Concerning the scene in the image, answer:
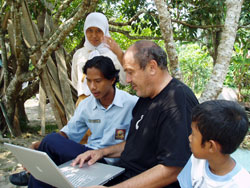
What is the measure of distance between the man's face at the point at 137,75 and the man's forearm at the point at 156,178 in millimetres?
500

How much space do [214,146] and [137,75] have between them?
0.68 metres

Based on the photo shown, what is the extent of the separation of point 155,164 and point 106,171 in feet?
1.25

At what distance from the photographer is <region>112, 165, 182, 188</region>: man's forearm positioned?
151 cm

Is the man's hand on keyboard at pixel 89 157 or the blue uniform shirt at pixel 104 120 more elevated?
the blue uniform shirt at pixel 104 120

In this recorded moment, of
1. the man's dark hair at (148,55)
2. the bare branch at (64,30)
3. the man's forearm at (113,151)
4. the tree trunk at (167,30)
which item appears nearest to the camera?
the man's dark hair at (148,55)

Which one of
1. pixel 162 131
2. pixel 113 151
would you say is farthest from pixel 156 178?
pixel 113 151

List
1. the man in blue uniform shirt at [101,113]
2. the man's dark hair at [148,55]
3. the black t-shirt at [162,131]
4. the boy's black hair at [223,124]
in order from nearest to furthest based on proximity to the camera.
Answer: the boy's black hair at [223,124]
the black t-shirt at [162,131]
the man's dark hair at [148,55]
the man in blue uniform shirt at [101,113]

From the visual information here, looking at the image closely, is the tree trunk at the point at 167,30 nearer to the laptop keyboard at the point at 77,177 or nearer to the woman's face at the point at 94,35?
the woman's face at the point at 94,35

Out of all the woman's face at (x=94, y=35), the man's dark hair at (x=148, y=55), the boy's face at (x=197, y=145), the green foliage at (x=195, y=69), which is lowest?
the green foliage at (x=195, y=69)

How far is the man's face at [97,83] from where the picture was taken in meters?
2.26

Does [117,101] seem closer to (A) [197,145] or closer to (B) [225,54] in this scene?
(A) [197,145]

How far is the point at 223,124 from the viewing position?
49.8 inches

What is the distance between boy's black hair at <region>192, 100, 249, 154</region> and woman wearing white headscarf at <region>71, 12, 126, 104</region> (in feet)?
5.39

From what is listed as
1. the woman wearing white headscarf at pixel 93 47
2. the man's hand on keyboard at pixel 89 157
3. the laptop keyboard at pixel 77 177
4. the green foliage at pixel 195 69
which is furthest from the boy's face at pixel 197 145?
the green foliage at pixel 195 69
